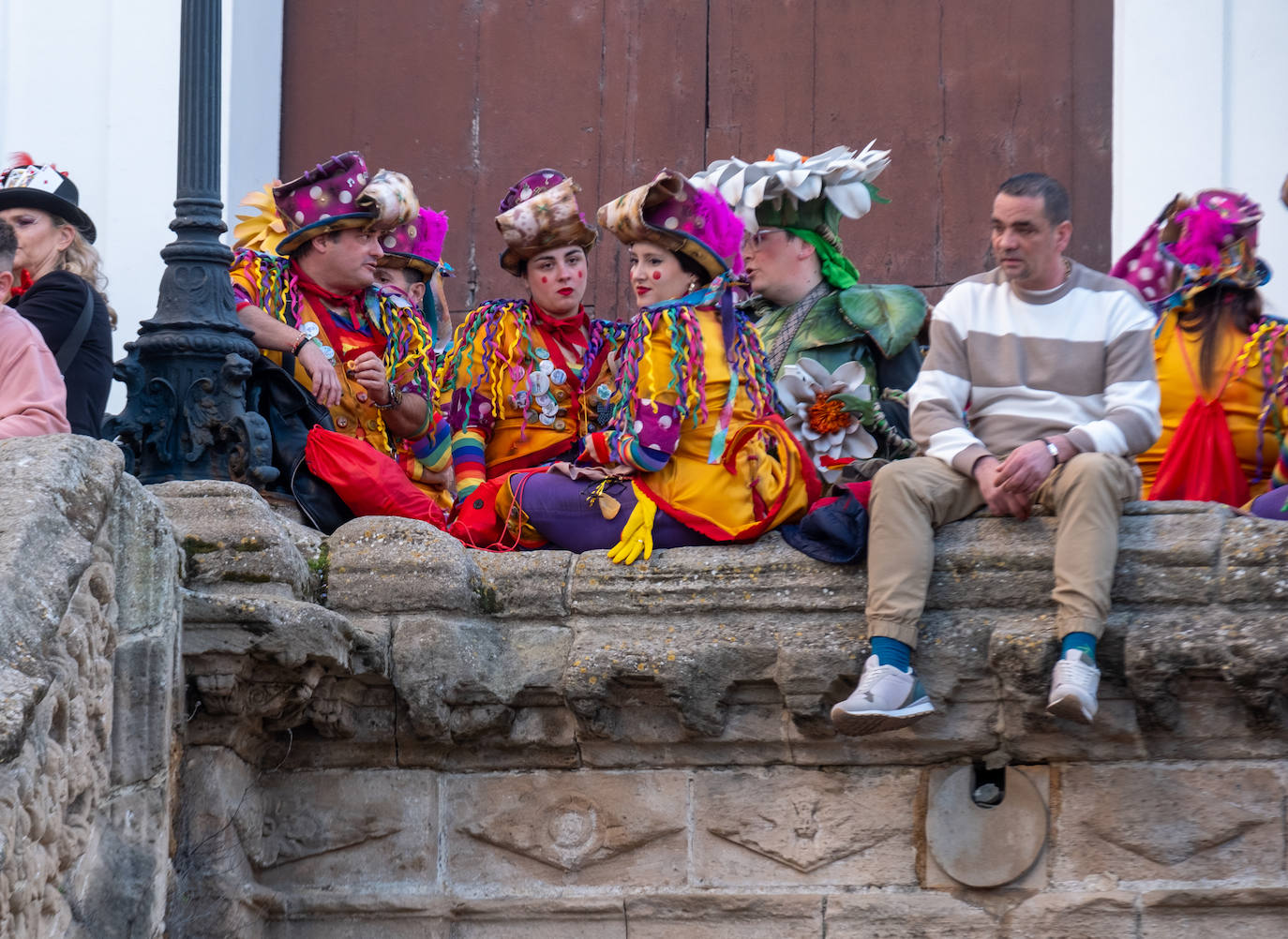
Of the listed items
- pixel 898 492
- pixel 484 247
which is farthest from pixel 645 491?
pixel 484 247

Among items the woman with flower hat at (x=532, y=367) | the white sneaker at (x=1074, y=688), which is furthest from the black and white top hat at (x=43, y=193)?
the white sneaker at (x=1074, y=688)

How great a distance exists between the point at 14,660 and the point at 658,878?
6.82ft

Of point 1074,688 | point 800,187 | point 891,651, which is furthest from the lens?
point 800,187

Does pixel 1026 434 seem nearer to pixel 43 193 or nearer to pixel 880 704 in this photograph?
pixel 880 704

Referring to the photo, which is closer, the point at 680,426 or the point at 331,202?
the point at 680,426

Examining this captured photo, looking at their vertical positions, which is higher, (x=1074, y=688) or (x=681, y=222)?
(x=681, y=222)

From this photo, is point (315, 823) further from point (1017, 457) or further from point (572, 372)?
point (1017, 457)

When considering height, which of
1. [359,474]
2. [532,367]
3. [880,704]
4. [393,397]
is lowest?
[880,704]

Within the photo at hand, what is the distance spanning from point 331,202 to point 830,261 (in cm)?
147

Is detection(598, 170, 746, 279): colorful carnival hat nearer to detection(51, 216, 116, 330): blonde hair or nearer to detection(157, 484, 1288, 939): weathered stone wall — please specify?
detection(157, 484, 1288, 939): weathered stone wall

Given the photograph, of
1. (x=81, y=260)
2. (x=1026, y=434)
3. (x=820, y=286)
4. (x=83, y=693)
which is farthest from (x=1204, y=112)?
(x=83, y=693)

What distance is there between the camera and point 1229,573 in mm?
5203

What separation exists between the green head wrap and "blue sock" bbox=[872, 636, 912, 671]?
1.45 meters

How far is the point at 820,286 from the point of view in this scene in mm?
6316
